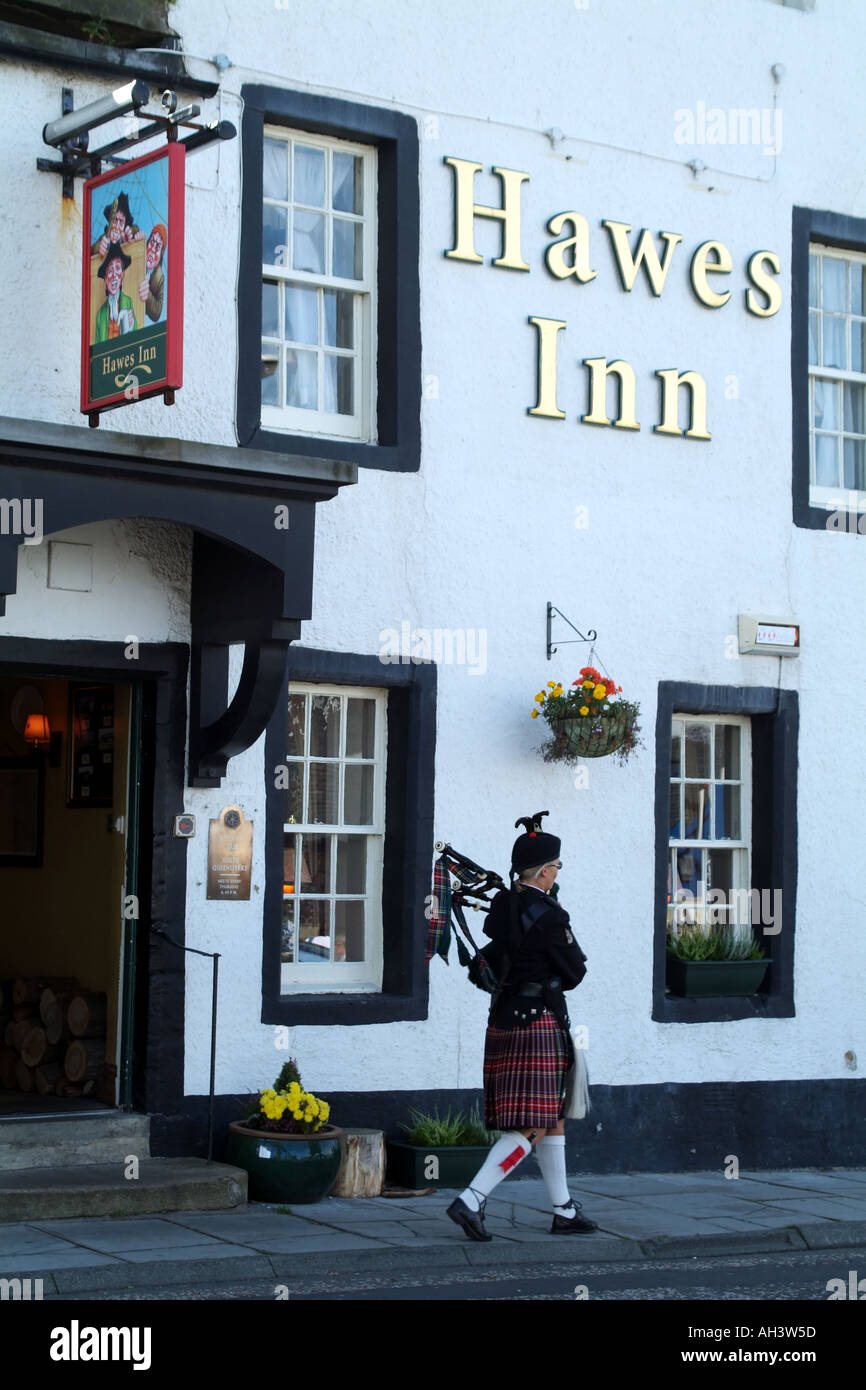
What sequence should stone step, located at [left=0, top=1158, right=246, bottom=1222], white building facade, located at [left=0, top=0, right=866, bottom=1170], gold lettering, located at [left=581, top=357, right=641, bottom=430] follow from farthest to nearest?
gold lettering, located at [left=581, top=357, right=641, bottom=430] < white building facade, located at [left=0, top=0, right=866, bottom=1170] < stone step, located at [left=0, top=1158, right=246, bottom=1222]

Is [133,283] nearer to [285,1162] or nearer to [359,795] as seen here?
[359,795]

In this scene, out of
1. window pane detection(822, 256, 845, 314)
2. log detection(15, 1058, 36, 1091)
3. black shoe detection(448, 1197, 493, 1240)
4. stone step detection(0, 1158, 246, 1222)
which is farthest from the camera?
window pane detection(822, 256, 845, 314)

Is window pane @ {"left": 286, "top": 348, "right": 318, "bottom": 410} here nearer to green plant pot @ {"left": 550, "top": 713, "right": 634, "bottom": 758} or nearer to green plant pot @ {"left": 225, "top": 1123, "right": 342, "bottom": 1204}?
green plant pot @ {"left": 550, "top": 713, "right": 634, "bottom": 758}

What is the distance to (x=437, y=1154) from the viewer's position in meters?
10.7

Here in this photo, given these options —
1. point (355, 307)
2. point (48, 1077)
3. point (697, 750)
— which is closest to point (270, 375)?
point (355, 307)

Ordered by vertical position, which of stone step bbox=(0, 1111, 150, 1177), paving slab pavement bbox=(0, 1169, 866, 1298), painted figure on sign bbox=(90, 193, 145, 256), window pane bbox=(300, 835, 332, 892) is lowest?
paving slab pavement bbox=(0, 1169, 866, 1298)

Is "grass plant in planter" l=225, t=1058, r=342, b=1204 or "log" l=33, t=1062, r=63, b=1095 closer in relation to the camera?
"grass plant in planter" l=225, t=1058, r=342, b=1204

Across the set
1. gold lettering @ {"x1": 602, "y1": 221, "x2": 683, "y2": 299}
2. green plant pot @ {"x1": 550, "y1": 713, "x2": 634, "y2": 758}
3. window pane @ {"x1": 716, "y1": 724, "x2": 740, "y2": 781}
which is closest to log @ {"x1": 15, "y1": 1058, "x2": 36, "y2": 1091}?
green plant pot @ {"x1": 550, "y1": 713, "x2": 634, "y2": 758}

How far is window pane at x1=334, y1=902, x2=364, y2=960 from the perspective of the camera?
11422 millimetres

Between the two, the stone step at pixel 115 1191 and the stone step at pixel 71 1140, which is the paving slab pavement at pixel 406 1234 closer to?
the stone step at pixel 115 1191

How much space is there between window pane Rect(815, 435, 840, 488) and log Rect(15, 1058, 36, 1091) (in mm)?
6414

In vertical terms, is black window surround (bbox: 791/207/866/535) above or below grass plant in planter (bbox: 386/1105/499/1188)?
above

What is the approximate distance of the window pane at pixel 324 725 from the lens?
11.3 m

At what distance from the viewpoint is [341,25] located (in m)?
11.4
